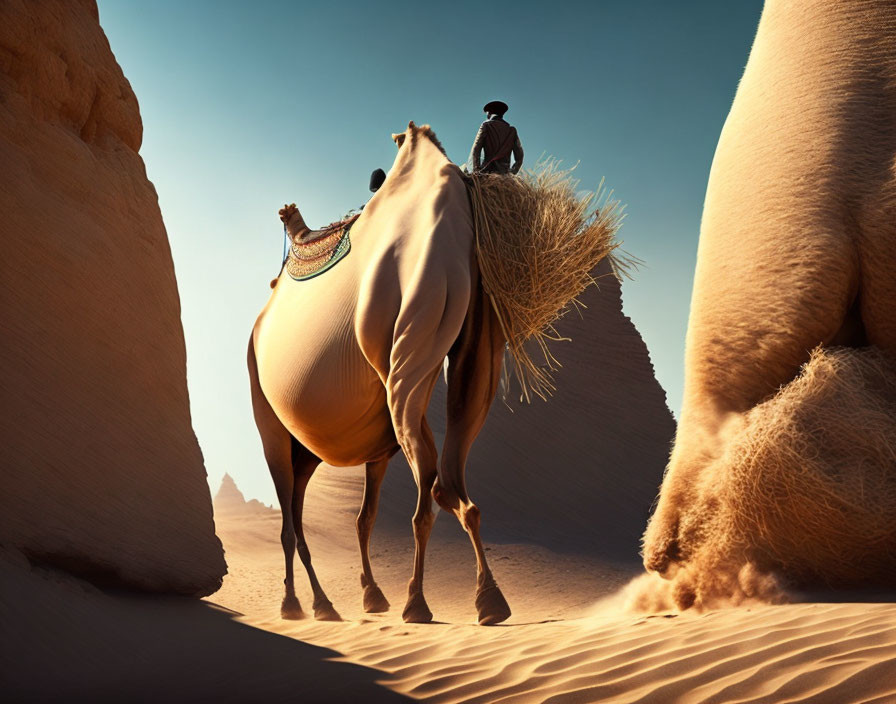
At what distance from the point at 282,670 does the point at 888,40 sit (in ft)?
13.3

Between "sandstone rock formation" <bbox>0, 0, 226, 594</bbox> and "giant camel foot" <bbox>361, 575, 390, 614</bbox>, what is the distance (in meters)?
1.21

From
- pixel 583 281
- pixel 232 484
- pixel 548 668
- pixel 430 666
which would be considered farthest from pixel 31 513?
pixel 232 484

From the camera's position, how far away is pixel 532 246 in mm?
4047

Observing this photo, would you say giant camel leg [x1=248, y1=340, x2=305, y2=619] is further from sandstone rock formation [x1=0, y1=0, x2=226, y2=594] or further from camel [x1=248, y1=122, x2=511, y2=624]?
sandstone rock formation [x1=0, y1=0, x2=226, y2=594]

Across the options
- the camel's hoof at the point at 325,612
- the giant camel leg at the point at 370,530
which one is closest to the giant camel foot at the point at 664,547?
the giant camel leg at the point at 370,530

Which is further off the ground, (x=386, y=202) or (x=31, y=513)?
(x=386, y=202)

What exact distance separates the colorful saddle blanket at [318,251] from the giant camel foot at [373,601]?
6.32 feet

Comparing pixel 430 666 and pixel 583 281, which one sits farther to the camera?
pixel 583 281

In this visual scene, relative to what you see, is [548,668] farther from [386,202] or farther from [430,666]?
[386,202]

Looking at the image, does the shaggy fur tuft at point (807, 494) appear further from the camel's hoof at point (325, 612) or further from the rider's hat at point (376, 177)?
the rider's hat at point (376, 177)

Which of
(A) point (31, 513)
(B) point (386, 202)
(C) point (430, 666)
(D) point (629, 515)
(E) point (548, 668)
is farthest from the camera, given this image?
(D) point (629, 515)

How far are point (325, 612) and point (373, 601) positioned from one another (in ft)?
1.00

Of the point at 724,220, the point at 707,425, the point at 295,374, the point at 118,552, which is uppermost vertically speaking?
the point at 724,220

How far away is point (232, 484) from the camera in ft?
91.3
